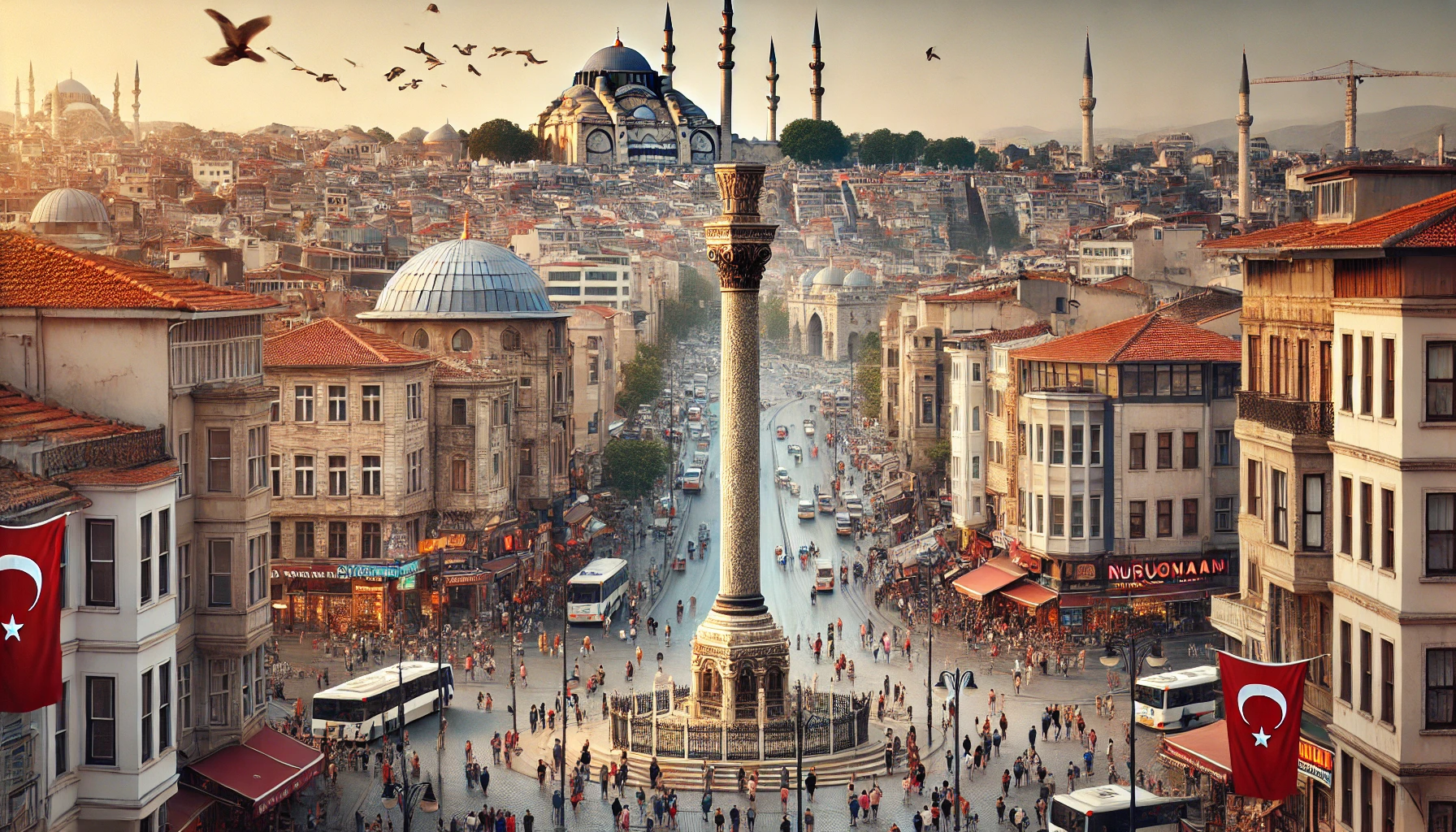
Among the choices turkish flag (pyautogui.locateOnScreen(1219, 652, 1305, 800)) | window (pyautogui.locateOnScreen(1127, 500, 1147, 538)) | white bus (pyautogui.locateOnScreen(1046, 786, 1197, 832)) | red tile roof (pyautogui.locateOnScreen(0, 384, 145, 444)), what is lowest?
white bus (pyautogui.locateOnScreen(1046, 786, 1197, 832))

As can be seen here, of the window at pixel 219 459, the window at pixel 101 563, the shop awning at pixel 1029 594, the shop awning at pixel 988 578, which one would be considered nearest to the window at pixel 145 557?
the window at pixel 101 563

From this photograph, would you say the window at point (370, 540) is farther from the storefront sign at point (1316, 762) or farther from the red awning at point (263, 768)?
the storefront sign at point (1316, 762)

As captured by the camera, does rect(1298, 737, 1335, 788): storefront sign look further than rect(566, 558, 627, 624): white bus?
No

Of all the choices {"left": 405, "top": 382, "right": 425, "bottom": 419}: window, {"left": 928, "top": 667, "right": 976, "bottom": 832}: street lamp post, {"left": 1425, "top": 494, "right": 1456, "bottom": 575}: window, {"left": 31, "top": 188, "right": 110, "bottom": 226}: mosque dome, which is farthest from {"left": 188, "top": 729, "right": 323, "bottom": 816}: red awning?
{"left": 31, "top": 188, "right": 110, "bottom": 226}: mosque dome

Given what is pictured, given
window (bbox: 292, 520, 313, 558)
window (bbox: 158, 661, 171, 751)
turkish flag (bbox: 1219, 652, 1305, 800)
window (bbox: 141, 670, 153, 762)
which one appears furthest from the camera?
window (bbox: 292, 520, 313, 558)

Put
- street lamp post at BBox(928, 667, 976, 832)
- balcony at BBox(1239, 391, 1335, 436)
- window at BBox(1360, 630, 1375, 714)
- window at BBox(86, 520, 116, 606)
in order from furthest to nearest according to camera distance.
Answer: street lamp post at BBox(928, 667, 976, 832) < balcony at BBox(1239, 391, 1335, 436) < window at BBox(86, 520, 116, 606) < window at BBox(1360, 630, 1375, 714)

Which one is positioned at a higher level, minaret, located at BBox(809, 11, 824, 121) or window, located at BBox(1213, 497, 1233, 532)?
minaret, located at BBox(809, 11, 824, 121)

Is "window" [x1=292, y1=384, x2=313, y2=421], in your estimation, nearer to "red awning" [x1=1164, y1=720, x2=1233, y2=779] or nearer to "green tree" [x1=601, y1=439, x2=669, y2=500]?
"green tree" [x1=601, y1=439, x2=669, y2=500]
